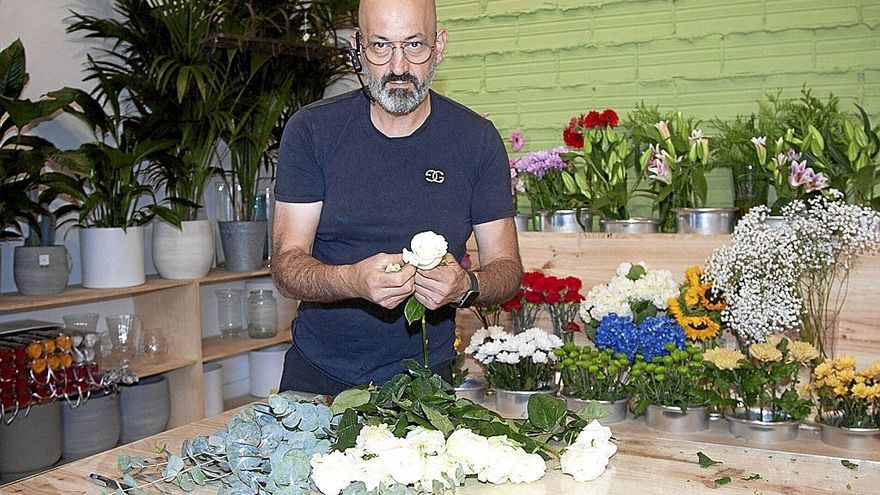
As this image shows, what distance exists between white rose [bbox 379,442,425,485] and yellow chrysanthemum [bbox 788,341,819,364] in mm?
1608

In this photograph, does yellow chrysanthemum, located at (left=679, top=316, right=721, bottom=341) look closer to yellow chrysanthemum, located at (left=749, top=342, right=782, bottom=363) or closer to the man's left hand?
yellow chrysanthemum, located at (left=749, top=342, right=782, bottom=363)

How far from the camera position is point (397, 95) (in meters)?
2.07

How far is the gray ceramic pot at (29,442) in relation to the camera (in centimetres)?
305

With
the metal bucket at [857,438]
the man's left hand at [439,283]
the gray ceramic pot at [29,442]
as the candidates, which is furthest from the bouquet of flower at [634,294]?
the gray ceramic pot at [29,442]

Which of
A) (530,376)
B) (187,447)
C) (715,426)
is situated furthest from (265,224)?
(187,447)

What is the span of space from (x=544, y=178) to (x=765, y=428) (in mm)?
1238

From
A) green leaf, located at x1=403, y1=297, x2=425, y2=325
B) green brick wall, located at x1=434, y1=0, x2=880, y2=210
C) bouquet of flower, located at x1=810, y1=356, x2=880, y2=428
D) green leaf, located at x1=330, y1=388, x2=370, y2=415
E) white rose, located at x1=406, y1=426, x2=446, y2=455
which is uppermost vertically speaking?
green brick wall, located at x1=434, y1=0, x2=880, y2=210

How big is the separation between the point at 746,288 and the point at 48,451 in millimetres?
2387

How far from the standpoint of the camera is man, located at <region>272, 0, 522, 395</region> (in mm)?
2059

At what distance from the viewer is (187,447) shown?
1.45m

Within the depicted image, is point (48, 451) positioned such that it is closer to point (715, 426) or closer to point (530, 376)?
point (530, 376)

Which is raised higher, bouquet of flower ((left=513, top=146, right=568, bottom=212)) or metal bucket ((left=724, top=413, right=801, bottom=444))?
bouquet of flower ((left=513, top=146, right=568, bottom=212))

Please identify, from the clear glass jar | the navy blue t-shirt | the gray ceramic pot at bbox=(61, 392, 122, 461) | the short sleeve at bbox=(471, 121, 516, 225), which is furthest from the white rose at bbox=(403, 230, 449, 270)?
the clear glass jar

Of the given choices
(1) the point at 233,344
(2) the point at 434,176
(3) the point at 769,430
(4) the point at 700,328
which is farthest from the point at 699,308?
(1) the point at 233,344
